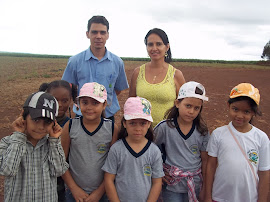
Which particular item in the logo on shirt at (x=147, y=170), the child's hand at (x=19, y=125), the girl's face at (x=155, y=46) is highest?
the girl's face at (x=155, y=46)

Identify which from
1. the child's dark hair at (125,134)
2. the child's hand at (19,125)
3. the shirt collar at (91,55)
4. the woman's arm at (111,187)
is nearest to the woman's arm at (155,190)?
the woman's arm at (111,187)

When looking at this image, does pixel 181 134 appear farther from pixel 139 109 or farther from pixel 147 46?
pixel 147 46

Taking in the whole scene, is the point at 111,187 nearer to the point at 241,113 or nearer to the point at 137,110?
the point at 137,110

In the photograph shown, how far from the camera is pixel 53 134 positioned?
193cm

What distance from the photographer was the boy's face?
1.85 meters

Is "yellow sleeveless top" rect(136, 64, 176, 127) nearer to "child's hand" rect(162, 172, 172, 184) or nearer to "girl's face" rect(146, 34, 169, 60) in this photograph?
"girl's face" rect(146, 34, 169, 60)

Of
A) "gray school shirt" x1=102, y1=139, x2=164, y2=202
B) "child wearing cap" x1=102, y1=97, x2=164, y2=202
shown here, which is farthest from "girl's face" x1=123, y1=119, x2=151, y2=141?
"gray school shirt" x1=102, y1=139, x2=164, y2=202

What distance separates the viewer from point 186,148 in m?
2.29

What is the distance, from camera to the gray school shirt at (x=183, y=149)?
2.27 metres

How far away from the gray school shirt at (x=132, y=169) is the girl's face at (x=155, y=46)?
125cm

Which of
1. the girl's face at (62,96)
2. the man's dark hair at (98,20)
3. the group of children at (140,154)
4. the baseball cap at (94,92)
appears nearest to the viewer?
the group of children at (140,154)

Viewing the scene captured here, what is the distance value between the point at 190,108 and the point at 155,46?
98 centimetres

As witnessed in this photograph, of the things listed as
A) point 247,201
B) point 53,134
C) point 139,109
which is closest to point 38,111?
point 53,134

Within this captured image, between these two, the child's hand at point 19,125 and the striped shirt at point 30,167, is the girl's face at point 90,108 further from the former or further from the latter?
the child's hand at point 19,125
